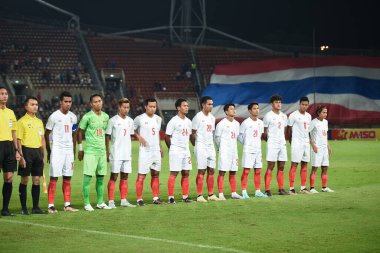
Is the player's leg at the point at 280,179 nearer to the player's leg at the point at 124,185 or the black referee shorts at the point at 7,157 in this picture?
the player's leg at the point at 124,185

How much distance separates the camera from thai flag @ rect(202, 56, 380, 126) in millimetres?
51719

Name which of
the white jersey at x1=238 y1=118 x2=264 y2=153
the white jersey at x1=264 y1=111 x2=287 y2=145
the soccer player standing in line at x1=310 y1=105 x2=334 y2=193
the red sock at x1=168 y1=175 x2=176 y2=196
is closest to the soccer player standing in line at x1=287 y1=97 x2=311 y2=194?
the soccer player standing in line at x1=310 y1=105 x2=334 y2=193

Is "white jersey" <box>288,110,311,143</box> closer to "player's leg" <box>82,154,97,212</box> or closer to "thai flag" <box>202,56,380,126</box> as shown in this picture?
"player's leg" <box>82,154,97,212</box>

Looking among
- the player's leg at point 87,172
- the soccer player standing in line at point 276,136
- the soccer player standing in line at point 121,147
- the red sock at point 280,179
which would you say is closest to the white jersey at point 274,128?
the soccer player standing in line at point 276,136

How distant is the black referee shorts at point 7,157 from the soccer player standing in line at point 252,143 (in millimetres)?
5665

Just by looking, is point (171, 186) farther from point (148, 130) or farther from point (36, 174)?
point (36, 174)

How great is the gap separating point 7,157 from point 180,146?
156 inches

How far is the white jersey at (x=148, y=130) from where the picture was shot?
16.4 m

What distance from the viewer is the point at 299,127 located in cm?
1889

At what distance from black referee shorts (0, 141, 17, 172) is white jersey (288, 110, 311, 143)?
24.3ft

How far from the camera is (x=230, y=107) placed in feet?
57.6

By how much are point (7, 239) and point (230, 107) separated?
7.32 metres

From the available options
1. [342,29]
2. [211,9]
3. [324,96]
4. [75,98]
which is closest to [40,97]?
[75,98]

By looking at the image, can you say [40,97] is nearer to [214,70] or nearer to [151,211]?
[214,70]
